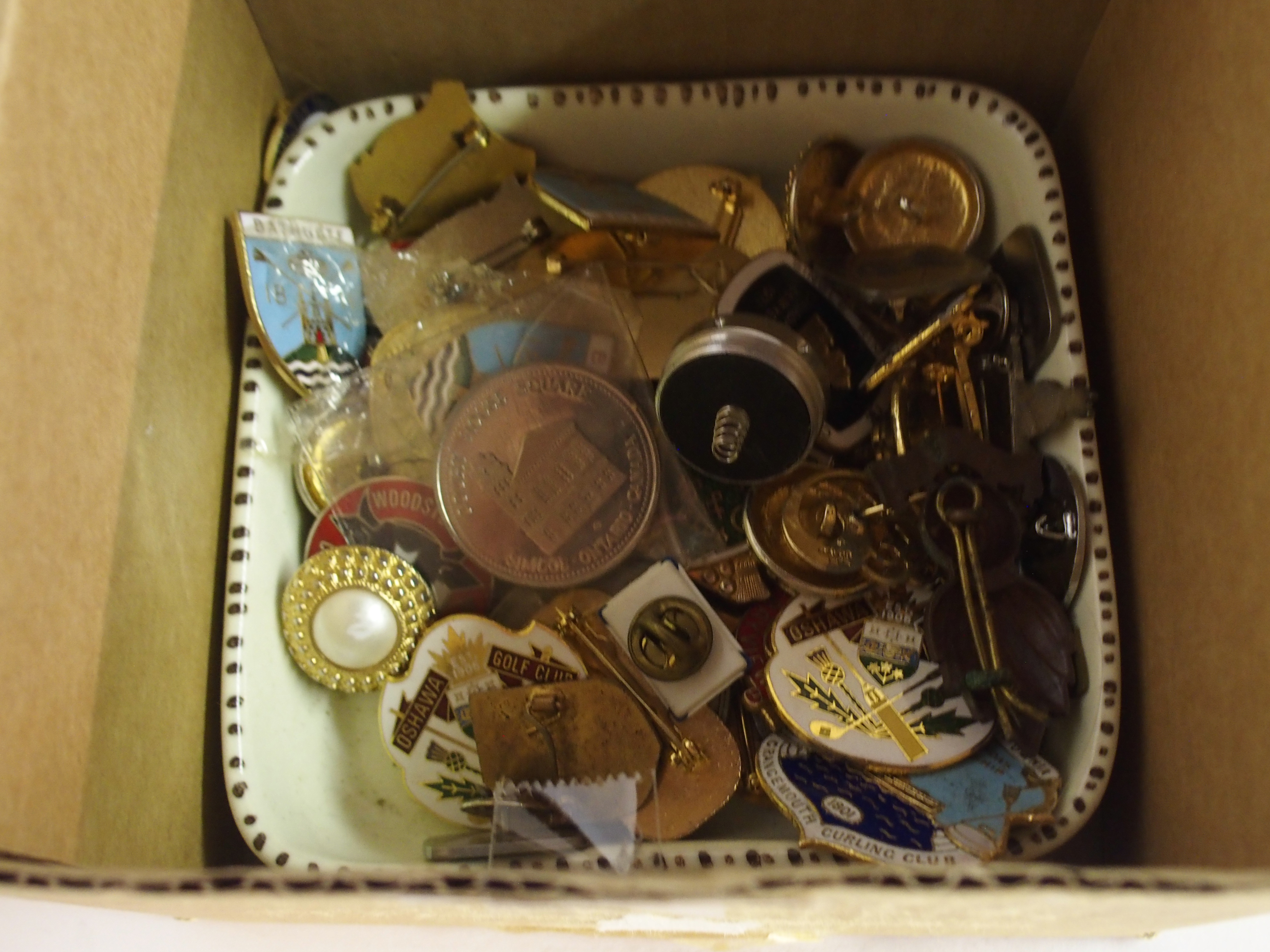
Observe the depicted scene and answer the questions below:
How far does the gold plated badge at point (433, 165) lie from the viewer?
2.74ft

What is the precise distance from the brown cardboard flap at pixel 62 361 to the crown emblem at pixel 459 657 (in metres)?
0.26

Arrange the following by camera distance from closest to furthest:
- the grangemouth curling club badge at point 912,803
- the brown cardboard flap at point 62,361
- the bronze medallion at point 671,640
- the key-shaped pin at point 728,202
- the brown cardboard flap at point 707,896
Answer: the brown cardboard flap at point 707,896 → the brown cardboard flap at point 62,361 → the grangemouth curling club badge at point 912,803 → the bronze medallion at point 671,640 → the key-shaped pin at point 728,202

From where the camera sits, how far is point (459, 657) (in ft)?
2.50

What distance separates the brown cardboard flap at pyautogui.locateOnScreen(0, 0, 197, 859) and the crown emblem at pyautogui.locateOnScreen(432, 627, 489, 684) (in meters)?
0.26

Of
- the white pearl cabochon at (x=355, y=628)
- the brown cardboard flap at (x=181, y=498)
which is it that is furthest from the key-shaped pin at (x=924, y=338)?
the brown cardboard flap at (x=181, y=498)

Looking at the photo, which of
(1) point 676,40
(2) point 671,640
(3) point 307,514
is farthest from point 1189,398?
(3) point 307,514

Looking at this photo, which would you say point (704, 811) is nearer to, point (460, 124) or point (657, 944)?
point (657, 944)

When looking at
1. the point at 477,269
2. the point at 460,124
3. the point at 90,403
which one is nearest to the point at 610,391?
the point at 477,269

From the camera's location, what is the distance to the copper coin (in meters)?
0.78

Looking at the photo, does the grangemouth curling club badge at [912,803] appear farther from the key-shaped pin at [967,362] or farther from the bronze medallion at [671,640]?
the key-shaped pin at [967,362]

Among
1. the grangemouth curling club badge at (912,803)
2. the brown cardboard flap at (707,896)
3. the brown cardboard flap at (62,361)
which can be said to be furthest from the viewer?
the grangemouth curling club badge at (912,803)

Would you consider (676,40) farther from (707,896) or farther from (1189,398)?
(707,896)

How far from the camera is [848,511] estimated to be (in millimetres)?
762

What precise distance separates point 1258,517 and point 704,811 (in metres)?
0.44
